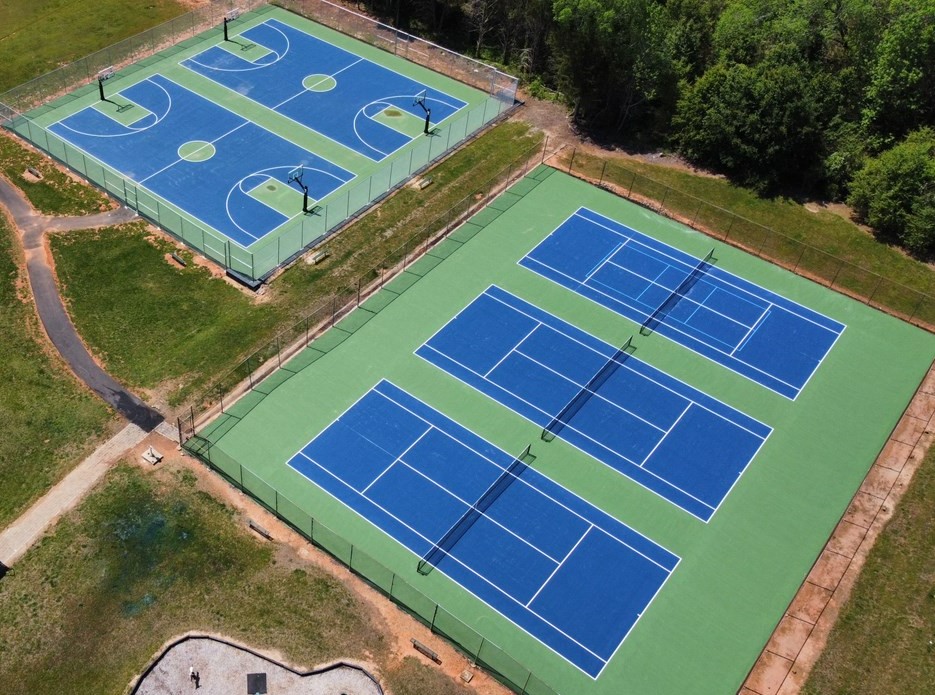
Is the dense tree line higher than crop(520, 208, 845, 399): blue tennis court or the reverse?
higher

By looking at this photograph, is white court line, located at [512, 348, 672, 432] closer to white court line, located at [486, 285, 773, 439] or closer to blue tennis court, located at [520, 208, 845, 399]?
white court line, located at [486, 285, 773, 439]

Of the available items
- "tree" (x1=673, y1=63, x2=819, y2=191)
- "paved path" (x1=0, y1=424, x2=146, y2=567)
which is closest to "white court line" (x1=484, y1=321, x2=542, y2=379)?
"paved path" (x1=0, y1=424, x2=146, y2=567)

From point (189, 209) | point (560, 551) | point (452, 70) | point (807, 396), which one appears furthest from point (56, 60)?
point (807, 396)

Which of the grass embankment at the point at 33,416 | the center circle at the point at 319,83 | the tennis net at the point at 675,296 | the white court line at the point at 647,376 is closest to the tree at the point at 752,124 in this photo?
the tennis net at the point at 675,296

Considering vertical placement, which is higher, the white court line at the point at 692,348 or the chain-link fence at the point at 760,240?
the chain-link fence at the point at 760,240

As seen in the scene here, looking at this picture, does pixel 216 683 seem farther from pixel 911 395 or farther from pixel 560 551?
pixel 911 395

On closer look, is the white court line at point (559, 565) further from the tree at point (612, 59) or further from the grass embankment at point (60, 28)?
the grass embankment at point (60, 28)
